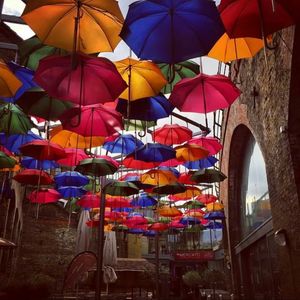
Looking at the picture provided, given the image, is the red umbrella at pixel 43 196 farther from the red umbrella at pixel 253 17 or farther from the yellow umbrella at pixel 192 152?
the red umbrella at pixel 253 17

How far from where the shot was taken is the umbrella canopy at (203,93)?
4578 mm

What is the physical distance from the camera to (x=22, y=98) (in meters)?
4.96

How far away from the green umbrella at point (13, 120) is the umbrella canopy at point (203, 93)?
2.94 meters

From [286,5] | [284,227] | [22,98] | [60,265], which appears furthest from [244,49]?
[60,265]

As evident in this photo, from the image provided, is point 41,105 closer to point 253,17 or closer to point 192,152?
point 192,152

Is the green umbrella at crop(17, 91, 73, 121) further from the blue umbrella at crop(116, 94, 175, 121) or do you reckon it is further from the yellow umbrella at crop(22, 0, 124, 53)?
the yellow umbrella at crop(22, 0, 124, 53)

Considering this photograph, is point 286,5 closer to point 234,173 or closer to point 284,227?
point 284,227

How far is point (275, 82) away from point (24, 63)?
12.3ft

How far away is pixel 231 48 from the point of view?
4.07 m

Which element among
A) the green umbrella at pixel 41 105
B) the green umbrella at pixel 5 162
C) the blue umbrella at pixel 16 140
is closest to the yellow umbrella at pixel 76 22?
the green umbrella at pixel 41 105

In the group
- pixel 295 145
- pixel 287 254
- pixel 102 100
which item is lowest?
pixel 287 254

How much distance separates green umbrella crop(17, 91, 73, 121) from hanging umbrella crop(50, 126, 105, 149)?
113 centimetres

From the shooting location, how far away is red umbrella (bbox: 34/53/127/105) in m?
3.60

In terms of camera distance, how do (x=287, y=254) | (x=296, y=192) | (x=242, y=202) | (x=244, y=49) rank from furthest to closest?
(x=242, y=202), (x=287, y=254), (x=296, y=192), (x=244, y=49)
